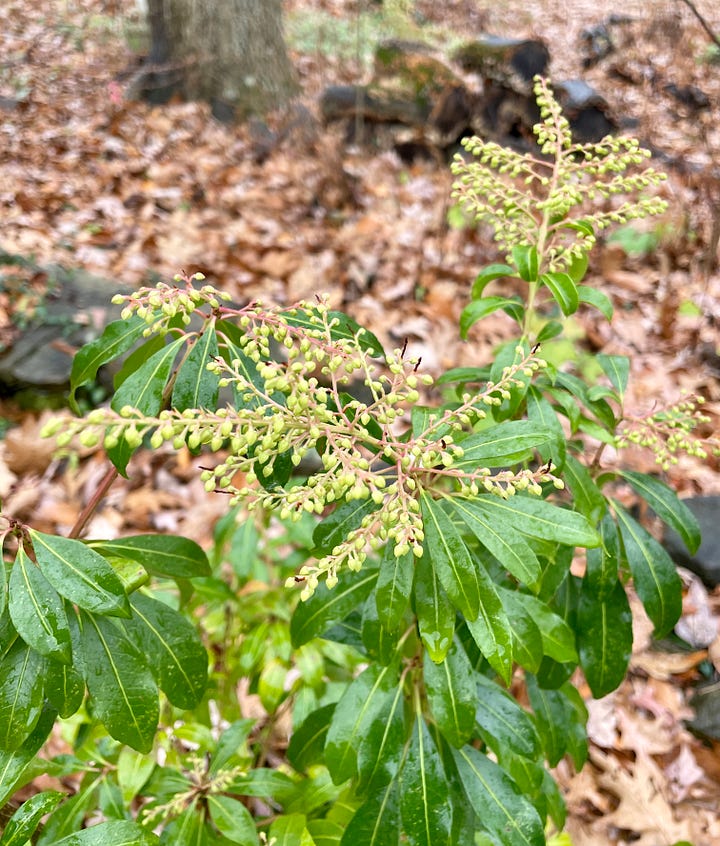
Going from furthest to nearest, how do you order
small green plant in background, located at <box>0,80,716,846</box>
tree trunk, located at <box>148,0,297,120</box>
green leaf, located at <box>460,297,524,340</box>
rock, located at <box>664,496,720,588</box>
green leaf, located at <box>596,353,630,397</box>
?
tree trunk, located at <box>148,0,297,120</box>, rock, located at <box>664,496,720,588</box>, green leaf, located at <box>596,353,630,397</box>, green leaf, located at <box>460,297,524,340</box>, small green plant in background, located at <box>0,80,716,846</box>

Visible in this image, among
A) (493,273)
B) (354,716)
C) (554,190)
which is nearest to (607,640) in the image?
(354,716)

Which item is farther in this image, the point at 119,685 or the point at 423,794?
the point at 423,794

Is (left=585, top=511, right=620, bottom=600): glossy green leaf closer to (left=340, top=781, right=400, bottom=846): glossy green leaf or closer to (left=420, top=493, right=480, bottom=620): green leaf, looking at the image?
(left=420, top=493, right=480, bottom=620): green leaf

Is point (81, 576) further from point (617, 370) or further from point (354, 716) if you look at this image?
point (617, 370)

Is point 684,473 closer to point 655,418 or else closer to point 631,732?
point 631,732

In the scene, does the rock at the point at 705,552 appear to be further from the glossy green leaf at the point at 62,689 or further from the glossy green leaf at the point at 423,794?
the glossy green leaf at the point at 62,689

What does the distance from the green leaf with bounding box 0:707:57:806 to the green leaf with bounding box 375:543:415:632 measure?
57 centimetres

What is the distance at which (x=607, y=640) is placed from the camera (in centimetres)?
142

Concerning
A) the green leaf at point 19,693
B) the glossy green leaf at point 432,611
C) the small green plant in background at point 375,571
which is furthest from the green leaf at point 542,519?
the green leaf at point 19,693

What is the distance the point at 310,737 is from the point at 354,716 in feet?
1.09

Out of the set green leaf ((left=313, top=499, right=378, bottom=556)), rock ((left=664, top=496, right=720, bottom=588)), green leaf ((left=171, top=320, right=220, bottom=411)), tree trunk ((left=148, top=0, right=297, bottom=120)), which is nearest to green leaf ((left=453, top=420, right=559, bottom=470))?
green leaf ((left=313, top=499, right=378, bottom=556))

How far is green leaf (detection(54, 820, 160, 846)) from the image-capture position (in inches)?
41.5

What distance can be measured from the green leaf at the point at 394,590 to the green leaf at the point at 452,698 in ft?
0.57

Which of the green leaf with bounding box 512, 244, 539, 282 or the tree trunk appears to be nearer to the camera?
the green leaf with bounding box 512, 244, 539, 282
